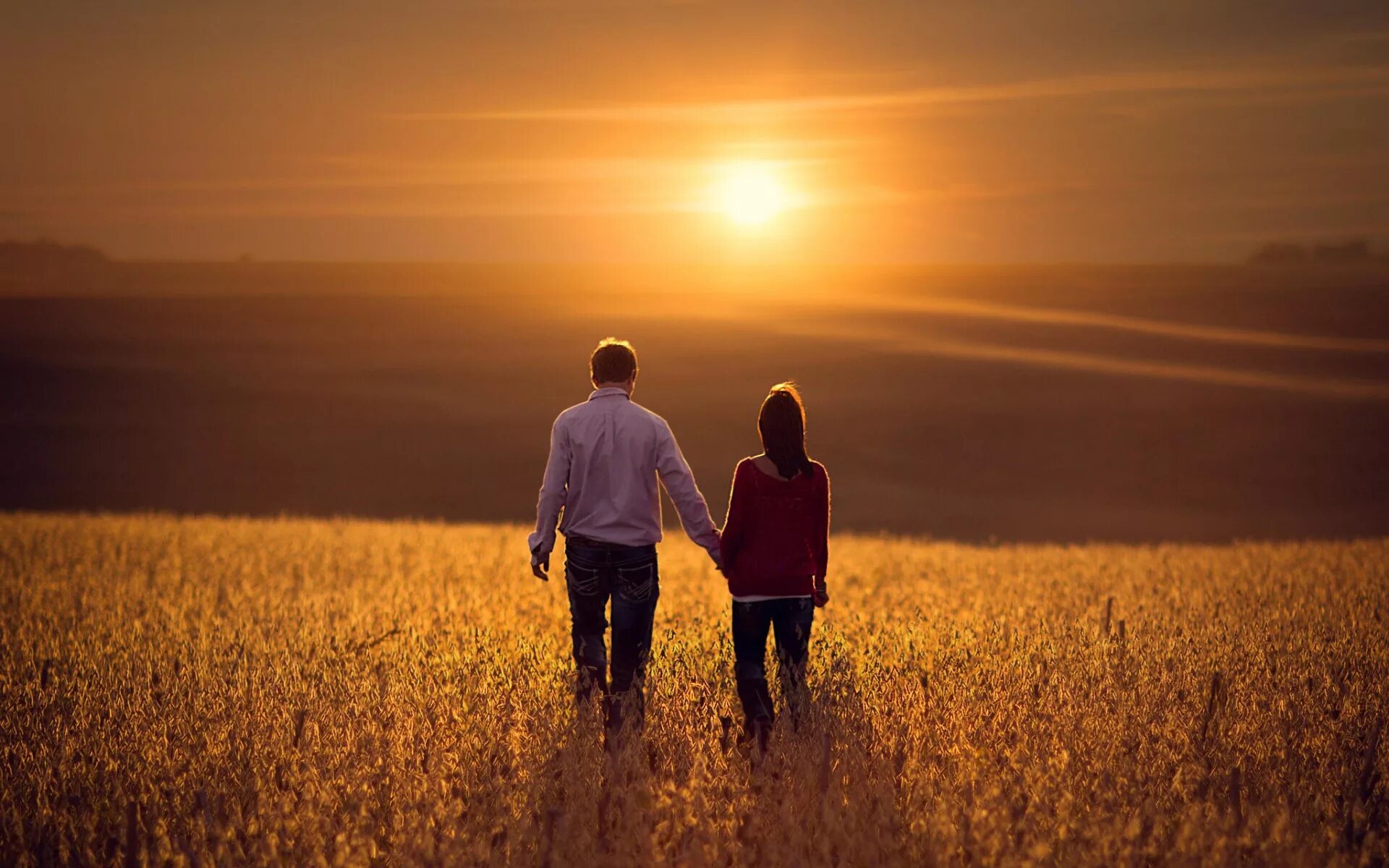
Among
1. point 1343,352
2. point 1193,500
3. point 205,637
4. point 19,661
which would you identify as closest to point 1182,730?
point 205,637

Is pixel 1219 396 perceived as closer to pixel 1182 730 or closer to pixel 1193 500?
pixel 1193 500

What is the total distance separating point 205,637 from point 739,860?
20.7ft

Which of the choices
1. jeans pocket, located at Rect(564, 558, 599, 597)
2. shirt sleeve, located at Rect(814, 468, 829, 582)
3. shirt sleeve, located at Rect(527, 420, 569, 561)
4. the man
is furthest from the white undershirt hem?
shirt sleeve, located at Rect(527, 420, 569, 561)

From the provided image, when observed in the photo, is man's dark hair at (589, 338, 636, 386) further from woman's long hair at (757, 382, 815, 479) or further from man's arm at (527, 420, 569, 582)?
woman's long hair at (757, 382, 815, 479)

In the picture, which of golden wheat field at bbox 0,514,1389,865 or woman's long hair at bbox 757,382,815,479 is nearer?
golden wheat field at bbox 0,514,1389,865

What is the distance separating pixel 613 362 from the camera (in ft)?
23.9

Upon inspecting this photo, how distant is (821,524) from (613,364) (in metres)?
1.46

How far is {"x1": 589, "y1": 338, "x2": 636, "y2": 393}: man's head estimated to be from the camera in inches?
287

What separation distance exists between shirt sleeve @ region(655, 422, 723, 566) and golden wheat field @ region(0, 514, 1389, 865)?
34.0 inches

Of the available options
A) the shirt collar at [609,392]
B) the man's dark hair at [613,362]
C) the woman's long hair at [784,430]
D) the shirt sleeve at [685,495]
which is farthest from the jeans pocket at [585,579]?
the woman's long hair at [784,430]

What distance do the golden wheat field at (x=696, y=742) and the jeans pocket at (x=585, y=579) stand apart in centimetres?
61

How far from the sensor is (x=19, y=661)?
945cm

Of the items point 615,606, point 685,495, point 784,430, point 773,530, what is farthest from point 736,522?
point 615,606

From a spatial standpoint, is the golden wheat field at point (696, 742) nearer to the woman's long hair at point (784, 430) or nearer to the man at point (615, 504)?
the man at point (615, 504)
